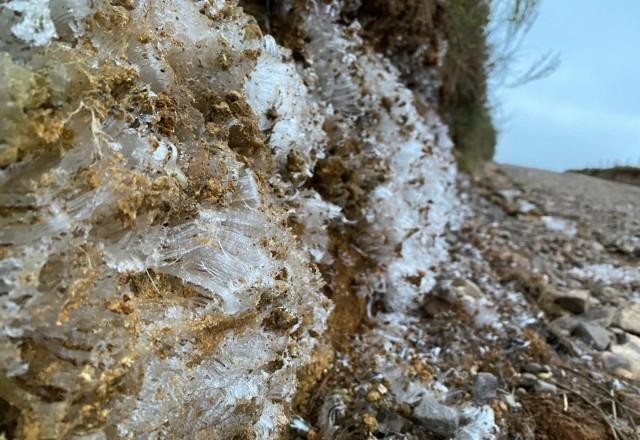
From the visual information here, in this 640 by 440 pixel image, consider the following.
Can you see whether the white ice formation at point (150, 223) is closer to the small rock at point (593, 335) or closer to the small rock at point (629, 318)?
Answer: the small rock at point (593, 335)

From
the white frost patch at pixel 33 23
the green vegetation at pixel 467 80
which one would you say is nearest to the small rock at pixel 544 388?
the white frost patch at pixel 33 23

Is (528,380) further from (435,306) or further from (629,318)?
(629,318)

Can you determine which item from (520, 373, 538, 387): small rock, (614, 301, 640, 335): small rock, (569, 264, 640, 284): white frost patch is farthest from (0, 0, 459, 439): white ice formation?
(569, 264, 640, 284): white frost patch

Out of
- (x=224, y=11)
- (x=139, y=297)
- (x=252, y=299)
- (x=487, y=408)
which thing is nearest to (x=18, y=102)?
(x=139, y=297)

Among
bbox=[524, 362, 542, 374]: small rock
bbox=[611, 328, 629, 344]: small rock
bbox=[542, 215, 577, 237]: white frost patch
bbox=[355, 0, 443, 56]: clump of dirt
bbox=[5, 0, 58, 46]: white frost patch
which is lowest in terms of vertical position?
bbox=[524, 362, 542, 374]: small rock

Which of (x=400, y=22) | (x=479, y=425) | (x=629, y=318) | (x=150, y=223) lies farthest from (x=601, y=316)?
(x=150, y=223)

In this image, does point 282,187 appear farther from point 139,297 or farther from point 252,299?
point 139,297

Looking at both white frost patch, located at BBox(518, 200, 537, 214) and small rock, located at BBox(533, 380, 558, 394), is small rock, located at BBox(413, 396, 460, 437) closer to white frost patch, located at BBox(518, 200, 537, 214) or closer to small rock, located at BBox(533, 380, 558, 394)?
small rock, located at BBox(533, 380, 558, 394)
